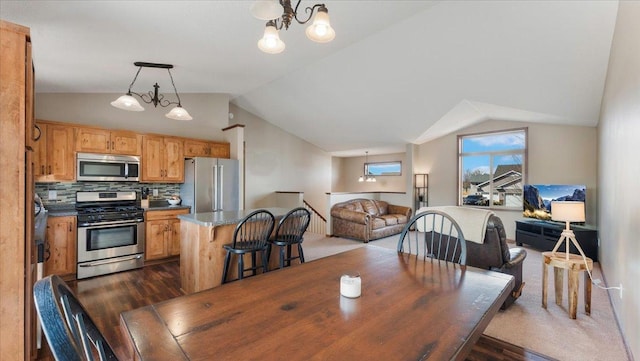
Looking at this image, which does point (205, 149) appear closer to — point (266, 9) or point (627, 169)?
point (266, 9)

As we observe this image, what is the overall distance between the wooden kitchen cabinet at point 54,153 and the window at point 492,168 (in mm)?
8039

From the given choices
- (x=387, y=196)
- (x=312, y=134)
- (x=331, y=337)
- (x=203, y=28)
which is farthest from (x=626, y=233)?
(x=312, y=134)

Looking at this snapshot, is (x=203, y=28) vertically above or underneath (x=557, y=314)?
above

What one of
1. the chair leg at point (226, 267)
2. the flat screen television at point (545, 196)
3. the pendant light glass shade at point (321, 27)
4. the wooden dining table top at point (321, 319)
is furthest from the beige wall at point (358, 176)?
the wooden dining table top at point (321, 319)

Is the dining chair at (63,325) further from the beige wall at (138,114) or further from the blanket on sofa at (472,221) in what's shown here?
the beige wall at (138,114)

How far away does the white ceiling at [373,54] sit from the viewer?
256 cm

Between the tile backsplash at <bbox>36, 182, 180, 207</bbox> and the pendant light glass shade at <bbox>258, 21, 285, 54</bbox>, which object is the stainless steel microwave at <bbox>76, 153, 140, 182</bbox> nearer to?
the tile backsplash at <bbox>36, 182, 180, 207</bbox>

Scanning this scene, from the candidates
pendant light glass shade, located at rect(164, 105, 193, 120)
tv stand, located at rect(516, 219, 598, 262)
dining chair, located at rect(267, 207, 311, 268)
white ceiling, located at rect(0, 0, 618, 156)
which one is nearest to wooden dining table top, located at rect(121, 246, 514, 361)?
dining chair, located at rect(267, 207, 311, 268)

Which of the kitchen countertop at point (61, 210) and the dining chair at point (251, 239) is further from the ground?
the kitchen countertop at point (61, 210)

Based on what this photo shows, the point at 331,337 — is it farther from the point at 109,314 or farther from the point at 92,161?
the point at 92,161

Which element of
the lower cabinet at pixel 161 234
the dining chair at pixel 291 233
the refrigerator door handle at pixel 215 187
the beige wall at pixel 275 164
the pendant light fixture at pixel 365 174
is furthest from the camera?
the pendant light fixture at pixel 365 174

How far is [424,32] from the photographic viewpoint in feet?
12.7

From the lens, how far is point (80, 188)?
4.39m

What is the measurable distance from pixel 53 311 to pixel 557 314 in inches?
158
